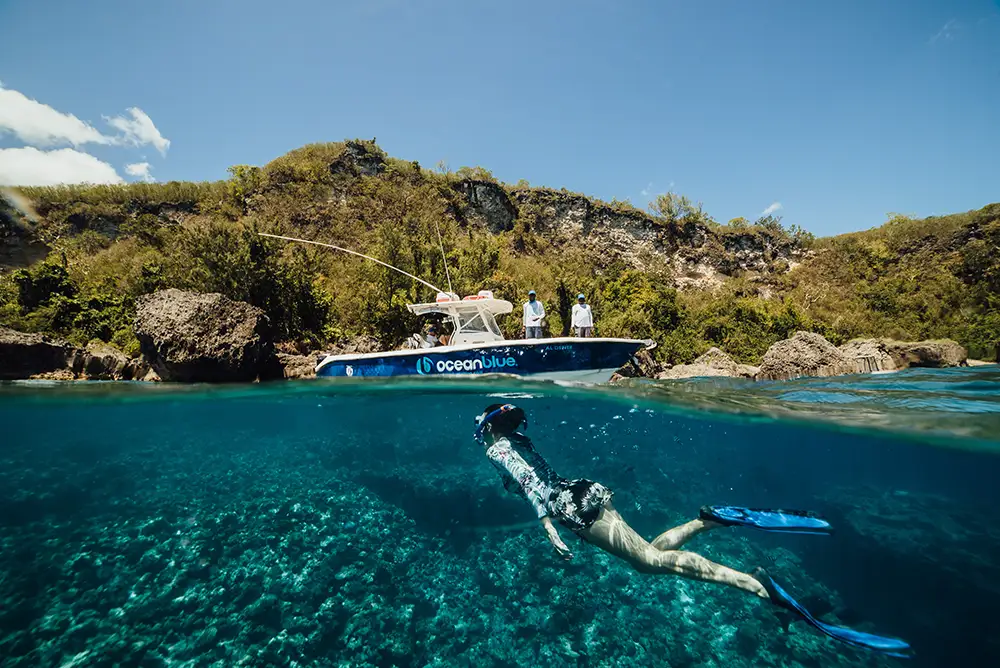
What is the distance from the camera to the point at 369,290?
19.7 metres

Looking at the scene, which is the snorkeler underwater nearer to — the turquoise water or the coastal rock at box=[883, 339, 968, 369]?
the turquoise water

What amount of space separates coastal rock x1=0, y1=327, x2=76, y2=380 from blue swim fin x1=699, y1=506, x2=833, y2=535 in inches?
759

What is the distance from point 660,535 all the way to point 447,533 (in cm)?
403

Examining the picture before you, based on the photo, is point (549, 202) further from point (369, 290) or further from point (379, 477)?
point (379, 477)

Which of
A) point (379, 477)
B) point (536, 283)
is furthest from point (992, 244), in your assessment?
point (379, 477)

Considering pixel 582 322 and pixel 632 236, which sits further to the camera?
pixel 632 236

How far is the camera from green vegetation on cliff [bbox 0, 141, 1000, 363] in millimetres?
19188

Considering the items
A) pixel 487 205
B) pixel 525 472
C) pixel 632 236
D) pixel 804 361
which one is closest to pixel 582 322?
pixel 525 472

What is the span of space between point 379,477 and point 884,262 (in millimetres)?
43777

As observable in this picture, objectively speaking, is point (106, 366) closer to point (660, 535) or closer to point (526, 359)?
point (526, 359)

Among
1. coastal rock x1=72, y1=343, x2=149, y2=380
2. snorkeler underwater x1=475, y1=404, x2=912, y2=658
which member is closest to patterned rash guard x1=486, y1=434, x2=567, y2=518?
snorkeler underwater x1=475, y1=404, x2=912, y2=658

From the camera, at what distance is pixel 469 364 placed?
1022 cm

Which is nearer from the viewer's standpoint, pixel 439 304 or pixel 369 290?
pixel 439 304

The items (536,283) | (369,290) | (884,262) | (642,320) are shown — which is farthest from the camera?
(884,262)
